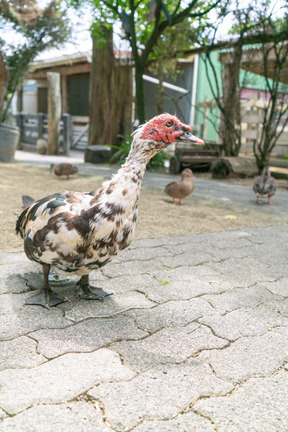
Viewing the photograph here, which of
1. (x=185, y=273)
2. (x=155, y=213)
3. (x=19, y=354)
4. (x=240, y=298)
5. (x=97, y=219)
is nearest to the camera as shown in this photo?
(x=19, y=354)

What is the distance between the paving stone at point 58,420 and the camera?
1.63 meters

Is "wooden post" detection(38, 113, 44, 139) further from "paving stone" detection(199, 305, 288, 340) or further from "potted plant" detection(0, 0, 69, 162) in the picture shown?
"paving stone" detection(199, 305, 288, 340)

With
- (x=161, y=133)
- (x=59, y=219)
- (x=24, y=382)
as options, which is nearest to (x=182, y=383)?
(x=24, y=382)

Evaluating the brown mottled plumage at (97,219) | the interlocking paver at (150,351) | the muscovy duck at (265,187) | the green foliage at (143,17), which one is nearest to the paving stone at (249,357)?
the interlocking paver at (150,351)

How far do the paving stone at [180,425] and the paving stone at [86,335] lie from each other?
0.65 m

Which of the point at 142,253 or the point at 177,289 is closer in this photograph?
the point at 177,289

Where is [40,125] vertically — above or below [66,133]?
above

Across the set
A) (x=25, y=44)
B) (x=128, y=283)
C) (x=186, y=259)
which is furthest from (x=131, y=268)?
(x=25, y=44)

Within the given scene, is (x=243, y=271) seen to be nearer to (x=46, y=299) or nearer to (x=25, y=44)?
(x=46, y=299)

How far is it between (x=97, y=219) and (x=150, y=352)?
0.85 m

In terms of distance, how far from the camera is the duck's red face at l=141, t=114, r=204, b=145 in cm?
259

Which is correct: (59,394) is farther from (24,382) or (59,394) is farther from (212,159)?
(212,159)

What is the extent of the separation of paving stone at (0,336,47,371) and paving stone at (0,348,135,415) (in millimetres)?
48

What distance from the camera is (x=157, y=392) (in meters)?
1.90
